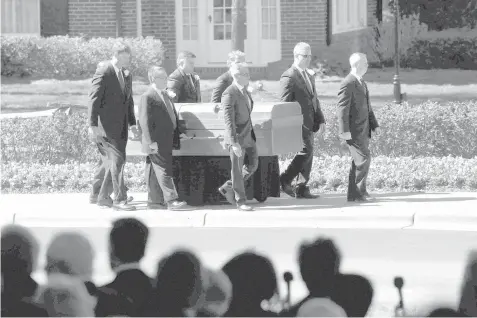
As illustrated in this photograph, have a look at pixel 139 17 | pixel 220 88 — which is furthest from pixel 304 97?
pixel 139 17

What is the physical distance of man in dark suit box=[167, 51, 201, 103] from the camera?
1155 centimetres

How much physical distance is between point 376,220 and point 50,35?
15863mm

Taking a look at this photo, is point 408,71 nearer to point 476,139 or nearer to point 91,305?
point 476,139

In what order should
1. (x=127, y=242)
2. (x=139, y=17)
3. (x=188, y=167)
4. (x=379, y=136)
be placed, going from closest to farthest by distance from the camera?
1. (x=127, y=242)
2. (x=188, y=167)
3. (x=379, y=136)
4. (x=139, y=17)

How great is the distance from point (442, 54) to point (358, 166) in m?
12.6

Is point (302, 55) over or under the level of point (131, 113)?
over

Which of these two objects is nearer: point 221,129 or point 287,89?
point 221,129

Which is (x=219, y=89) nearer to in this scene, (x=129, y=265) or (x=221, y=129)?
(x=221, y=129)

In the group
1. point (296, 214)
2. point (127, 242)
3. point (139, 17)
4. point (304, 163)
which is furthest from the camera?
point (139, 17)

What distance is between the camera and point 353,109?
11312 millimetres

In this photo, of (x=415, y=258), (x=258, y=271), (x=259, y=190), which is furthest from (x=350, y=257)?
(x=258, y=271)

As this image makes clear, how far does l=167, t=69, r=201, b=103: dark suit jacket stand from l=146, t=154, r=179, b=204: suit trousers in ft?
2.90

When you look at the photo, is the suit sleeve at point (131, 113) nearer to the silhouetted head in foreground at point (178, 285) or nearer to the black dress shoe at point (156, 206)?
the black dress shoe at point (156, 206)

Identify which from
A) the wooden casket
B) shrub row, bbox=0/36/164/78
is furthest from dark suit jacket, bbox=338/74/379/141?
shrub row, bbox=0/36/164/78
